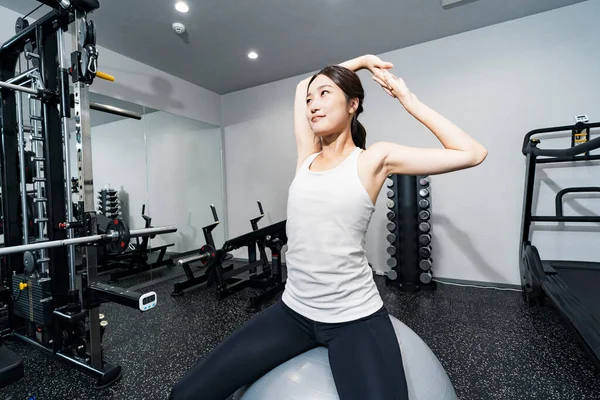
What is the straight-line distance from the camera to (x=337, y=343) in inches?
30.6

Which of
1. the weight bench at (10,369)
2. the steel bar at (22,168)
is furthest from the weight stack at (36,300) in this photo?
the weight bench at (10,369)

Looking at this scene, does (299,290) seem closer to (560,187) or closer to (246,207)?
(560,187)

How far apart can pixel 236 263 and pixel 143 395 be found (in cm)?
271

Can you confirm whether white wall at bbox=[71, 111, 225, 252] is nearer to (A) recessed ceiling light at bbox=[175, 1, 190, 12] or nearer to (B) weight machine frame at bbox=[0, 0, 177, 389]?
(B) weight machine frame at bbox=[0, 0, 177, 389]

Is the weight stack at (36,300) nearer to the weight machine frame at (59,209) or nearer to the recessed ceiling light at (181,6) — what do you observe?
the weight machine frame at (59,209)

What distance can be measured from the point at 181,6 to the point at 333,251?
2.49 meters

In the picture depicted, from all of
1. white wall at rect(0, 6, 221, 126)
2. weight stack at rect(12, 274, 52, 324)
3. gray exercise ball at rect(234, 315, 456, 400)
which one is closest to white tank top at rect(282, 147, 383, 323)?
gray exercise ball at rect(234, 315, 456, 400)

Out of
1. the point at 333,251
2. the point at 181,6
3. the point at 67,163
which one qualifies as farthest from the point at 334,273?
the point at 181,6

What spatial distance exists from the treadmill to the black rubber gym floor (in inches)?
8.9

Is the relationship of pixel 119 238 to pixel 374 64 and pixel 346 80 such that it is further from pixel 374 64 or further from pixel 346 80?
pixel 374 64

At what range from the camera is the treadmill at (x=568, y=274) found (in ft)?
5.07

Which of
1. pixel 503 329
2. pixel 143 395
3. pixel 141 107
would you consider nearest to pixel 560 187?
pixel 503 329

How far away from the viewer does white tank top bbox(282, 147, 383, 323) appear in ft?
2.65

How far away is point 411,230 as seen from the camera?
269 centimetres
